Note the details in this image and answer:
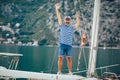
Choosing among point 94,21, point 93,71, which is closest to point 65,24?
point 94,21

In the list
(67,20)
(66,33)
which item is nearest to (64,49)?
(66,33)

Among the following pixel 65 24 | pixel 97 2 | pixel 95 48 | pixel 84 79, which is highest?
pixel 97 2

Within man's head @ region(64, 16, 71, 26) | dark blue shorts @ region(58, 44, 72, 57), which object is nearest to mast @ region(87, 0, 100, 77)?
dark blue shorts @ region(58, 44, 72, 57)

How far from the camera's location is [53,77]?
14422 millimetres

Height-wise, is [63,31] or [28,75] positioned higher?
[63,31]

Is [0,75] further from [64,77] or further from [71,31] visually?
[71,31]

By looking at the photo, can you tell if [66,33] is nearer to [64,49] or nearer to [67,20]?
[67,20]

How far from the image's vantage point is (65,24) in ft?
53.2

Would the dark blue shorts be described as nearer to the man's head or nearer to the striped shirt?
the striped shirt

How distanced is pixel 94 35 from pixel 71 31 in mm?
1129

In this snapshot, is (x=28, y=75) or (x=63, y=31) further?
(x=63, y=31)

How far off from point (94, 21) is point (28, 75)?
4.37 meters

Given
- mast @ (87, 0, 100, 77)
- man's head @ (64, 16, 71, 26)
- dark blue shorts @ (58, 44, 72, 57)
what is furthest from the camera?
dark blue shorts @ (58, 44, 72, 57)

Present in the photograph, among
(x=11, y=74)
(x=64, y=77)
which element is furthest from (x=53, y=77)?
(x=11, y=74)
